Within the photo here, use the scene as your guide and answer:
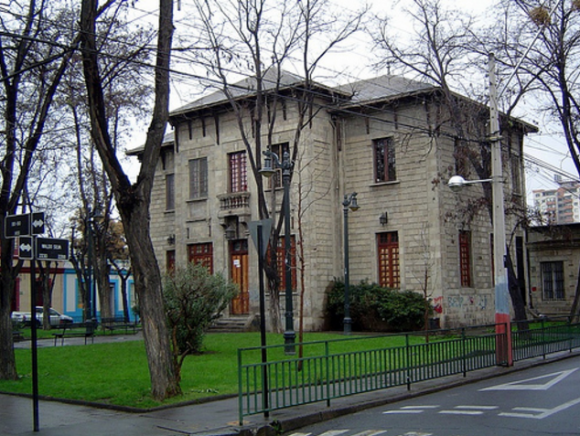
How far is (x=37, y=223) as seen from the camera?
37.6 ft

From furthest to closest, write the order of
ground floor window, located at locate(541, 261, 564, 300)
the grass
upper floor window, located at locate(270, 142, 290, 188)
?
ground floor window, located at locate(541, 261, 564, 300) < upper floor window, located at locate(270, 142, 290, 188) < the grass

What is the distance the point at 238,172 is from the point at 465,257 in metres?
10.4

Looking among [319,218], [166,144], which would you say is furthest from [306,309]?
[166,144]

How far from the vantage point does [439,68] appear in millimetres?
25547

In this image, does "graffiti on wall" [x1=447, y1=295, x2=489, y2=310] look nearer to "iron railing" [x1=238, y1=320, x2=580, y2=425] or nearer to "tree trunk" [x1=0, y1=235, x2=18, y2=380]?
"iron railing" [x1=238, y1=320, x2=580, y2=425]

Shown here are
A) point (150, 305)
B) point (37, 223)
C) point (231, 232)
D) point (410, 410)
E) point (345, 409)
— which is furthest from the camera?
point (231, 232)

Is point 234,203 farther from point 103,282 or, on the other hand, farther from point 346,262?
point 103,282

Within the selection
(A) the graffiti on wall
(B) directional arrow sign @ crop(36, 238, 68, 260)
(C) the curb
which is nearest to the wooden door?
(A) the graffiti on wall

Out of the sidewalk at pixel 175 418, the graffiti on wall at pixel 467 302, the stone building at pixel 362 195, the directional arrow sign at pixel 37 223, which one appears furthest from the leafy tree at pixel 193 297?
the graffiti on wall at pixel 467 302

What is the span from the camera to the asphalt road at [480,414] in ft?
31.4

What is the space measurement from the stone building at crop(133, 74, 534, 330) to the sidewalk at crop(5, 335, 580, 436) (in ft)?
48.0

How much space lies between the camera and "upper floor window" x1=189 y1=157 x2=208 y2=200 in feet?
110

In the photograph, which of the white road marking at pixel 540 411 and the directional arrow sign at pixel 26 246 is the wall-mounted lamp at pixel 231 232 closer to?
the directional arrow sign at pixel 26 246

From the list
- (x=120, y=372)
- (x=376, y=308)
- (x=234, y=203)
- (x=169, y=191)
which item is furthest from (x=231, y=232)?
(x=120, y=372)
